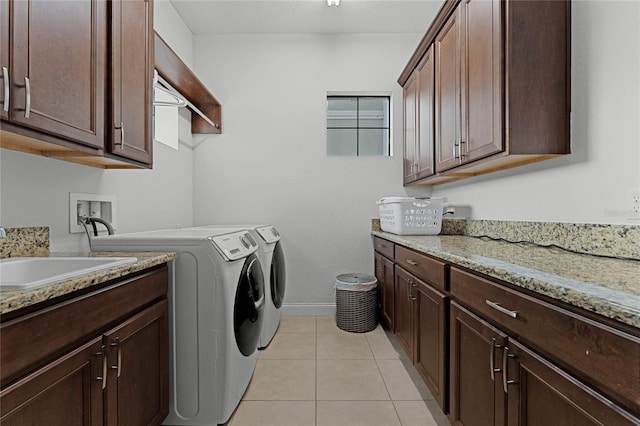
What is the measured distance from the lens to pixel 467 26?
1912 millimetres

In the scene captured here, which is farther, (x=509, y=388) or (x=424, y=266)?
(x=424, y=266)

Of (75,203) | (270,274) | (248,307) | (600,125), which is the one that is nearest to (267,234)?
(270,274)

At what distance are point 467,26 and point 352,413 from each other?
214 centimetres

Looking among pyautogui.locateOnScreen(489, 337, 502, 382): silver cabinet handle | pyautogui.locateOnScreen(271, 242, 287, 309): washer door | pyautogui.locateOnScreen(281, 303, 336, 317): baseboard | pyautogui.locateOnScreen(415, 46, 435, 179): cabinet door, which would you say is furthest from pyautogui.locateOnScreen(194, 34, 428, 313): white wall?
pyautogui.locateOnScreen(489, 337, 502, 382): silver cabinet handle

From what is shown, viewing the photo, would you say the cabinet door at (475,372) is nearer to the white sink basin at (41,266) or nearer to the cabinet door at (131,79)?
the white sink basin at (41,266)

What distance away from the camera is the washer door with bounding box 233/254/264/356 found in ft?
5.75

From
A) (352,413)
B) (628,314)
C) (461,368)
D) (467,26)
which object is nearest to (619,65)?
(467,26)

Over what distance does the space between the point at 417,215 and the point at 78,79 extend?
2.13m

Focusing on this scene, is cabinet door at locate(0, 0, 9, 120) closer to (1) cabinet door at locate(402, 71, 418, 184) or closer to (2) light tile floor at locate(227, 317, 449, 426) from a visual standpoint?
(2) light tile floor at locate(227, 317, 449, 426)

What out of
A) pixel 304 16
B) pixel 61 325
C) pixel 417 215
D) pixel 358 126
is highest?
pixel 304 16

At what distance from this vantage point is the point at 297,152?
11.0 feet

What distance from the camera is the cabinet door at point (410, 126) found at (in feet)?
9.61

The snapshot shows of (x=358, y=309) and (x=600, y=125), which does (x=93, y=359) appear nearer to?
(x=600, y=125)

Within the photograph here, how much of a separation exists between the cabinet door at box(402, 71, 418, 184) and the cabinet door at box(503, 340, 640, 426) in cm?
213
